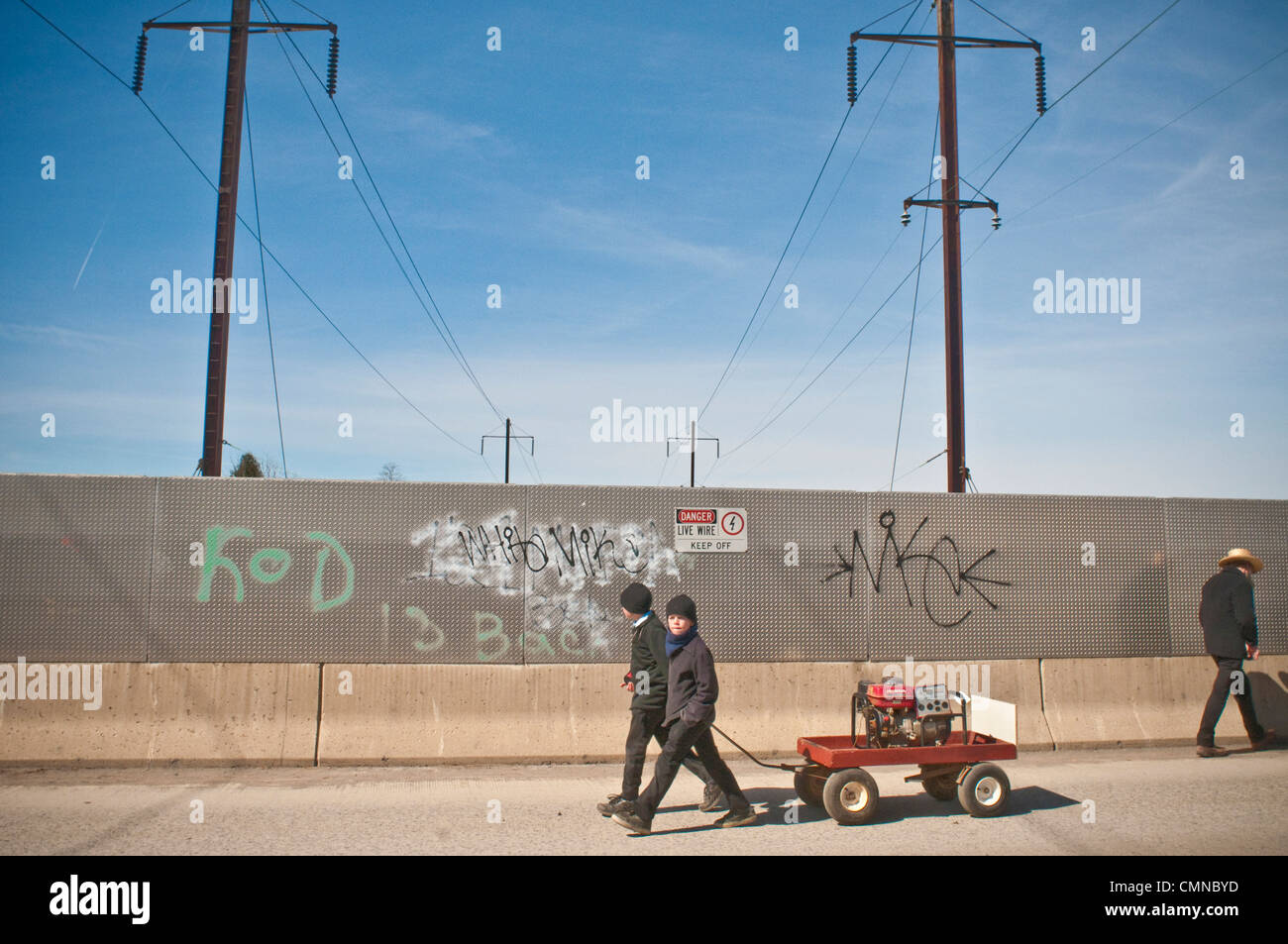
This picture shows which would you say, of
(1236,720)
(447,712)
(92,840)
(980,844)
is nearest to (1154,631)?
(1236,720)

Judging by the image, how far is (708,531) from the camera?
33.8 feet

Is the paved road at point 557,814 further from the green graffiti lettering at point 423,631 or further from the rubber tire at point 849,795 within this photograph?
the green graffiti lettering at point 423,631

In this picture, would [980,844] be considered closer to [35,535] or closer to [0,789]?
[0,789]

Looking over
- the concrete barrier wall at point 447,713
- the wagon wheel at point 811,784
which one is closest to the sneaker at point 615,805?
the wagon wheel at point 811,784

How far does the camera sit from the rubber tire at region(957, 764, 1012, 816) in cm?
730

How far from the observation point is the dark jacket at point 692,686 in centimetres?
695

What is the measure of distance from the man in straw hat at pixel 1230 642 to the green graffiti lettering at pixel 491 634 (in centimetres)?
714

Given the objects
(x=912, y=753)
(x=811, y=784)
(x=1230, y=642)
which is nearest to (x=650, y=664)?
(x=811, y=784)

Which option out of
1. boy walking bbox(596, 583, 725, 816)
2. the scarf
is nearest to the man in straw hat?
boy walking bbox(596, 583, 725, 816)

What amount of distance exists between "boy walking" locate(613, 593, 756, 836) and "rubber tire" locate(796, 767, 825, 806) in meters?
0.58

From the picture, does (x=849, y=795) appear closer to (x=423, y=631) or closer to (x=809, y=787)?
(x=809, y=787)

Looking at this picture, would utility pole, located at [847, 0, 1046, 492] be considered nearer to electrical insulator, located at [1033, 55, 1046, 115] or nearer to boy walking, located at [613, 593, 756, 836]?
electrical insulator, located at [1033, 55, 1046, 115]

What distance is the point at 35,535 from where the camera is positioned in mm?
9383

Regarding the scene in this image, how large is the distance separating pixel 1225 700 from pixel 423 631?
26.9 feet
